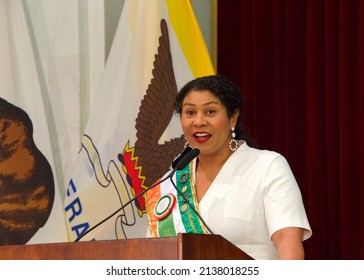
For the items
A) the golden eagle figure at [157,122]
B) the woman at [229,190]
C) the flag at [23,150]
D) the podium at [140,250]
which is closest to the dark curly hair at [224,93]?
the woman at [229,190]

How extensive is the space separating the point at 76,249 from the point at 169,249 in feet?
0.84

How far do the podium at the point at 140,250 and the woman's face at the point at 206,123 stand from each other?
0.76 metres

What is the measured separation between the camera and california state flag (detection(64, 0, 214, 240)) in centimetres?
327

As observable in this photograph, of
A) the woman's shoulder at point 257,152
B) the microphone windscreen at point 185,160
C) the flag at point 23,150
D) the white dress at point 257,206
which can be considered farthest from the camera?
the flag at point 23,150

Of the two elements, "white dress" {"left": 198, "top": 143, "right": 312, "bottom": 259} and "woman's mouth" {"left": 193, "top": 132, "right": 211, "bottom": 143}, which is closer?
"white dress" {"left": 198, "top": 143, "right": 312, "bottom": 259}

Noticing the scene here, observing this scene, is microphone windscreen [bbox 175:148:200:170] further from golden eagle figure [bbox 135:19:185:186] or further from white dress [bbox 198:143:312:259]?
golden eagle figure [bbox 135:19:185:186]

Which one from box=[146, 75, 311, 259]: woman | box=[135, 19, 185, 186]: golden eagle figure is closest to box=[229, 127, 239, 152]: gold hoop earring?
box=[146, 75, 311, 259]: woman

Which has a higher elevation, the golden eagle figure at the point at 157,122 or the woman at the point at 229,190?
the golden eagle figure at the point at 157,122

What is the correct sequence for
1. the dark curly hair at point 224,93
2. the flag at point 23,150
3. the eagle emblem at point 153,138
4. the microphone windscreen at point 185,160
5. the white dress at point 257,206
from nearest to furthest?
the microphone windscreen at point 185,160 → the white dress at point 257,206 → the dark curly hair at point 224,93 → the eagle emblem at point 153,138 → the flag at point 23,150

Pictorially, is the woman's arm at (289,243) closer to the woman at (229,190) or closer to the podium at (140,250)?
the woman at (229,190)

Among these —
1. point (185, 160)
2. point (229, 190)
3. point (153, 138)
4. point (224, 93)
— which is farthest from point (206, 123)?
point (153, 138)

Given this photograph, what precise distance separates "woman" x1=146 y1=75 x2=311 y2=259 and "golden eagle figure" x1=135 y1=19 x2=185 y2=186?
0.65 meters

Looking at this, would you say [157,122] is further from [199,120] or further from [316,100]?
[199,120]

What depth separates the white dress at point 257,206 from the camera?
2.26 metres
